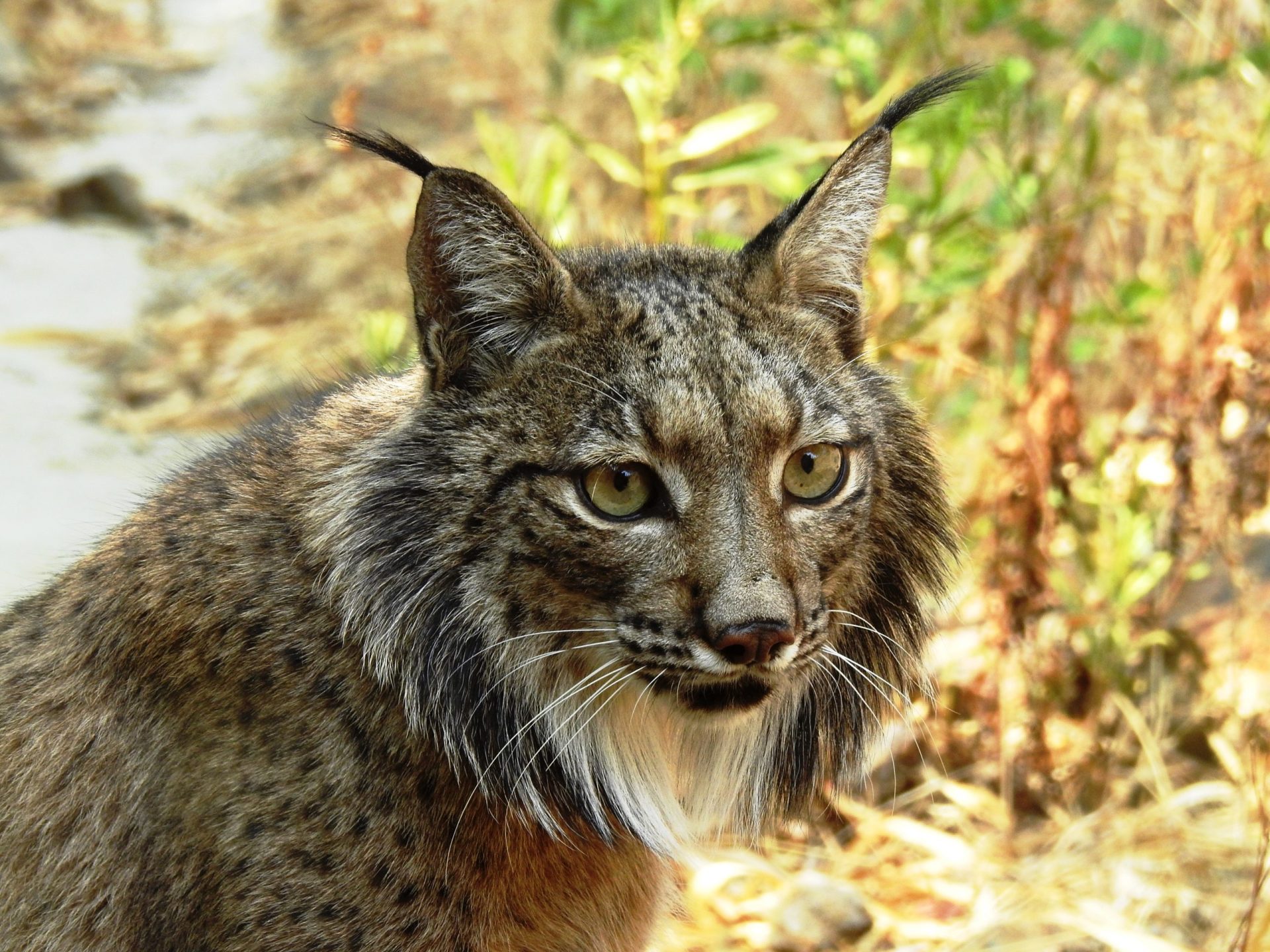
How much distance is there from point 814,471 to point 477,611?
0.81 m

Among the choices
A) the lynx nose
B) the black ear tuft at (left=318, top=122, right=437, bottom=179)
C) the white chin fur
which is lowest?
the white chin fur

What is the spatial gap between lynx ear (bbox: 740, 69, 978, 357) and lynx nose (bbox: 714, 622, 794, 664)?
93 cm

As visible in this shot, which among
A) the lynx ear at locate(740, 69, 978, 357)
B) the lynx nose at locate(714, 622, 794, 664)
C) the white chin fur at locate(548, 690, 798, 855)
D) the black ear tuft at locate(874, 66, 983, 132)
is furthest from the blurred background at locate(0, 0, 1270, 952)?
the black ear tuft at locate(874, 66, 983, 132)

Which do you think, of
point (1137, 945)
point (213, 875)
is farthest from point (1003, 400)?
point (213, 875)

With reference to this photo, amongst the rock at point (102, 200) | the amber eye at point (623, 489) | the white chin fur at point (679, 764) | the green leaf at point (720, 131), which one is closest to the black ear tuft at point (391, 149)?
the amber eye at point (623, 489)

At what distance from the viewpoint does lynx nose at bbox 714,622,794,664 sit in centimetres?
296

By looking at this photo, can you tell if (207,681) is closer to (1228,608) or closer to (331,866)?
(331,866)

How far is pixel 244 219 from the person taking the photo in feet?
36.2

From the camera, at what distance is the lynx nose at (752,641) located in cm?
296

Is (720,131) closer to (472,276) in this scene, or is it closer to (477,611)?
(472,276)

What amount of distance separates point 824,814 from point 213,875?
9.50 feet

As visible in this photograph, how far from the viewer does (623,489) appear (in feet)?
10.4

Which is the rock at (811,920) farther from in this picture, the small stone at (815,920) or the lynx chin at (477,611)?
the lynx chin at (477,611)

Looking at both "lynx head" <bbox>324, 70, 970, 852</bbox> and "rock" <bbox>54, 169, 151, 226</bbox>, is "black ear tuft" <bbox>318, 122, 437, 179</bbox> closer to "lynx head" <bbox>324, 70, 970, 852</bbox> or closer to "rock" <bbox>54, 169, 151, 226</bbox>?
"lynx head" <bbox>324, 70, 970, 852</bbox>
